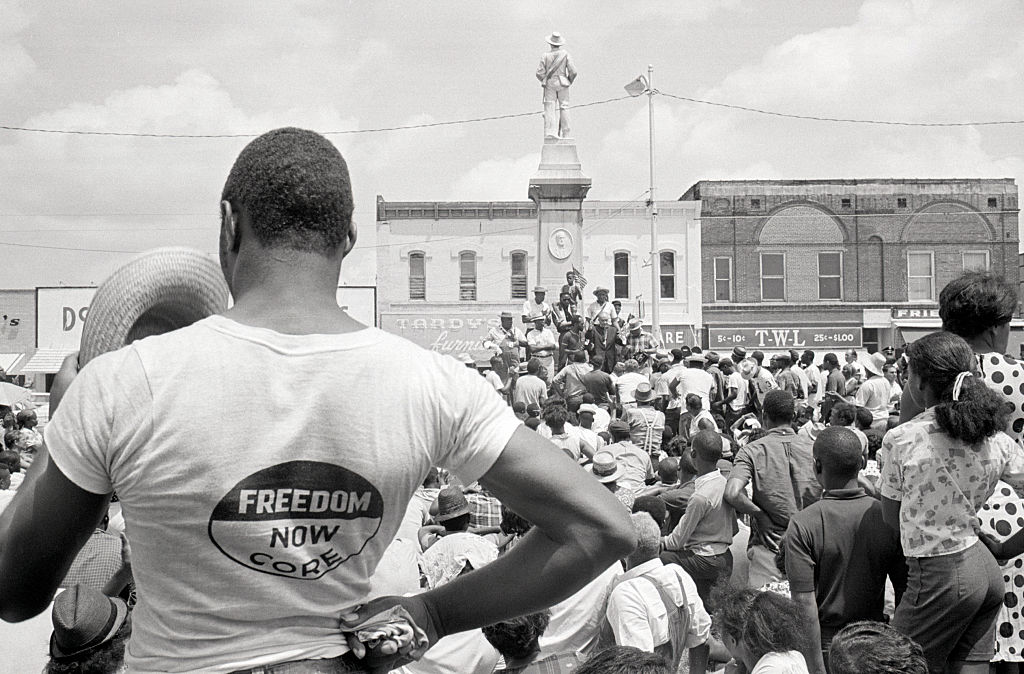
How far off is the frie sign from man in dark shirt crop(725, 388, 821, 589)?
109 ft

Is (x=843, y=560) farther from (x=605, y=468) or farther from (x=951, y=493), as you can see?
(x=605, y=468)

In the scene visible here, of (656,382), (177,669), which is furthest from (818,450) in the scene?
(656,382)

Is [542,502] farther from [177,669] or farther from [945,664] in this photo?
[945,664]

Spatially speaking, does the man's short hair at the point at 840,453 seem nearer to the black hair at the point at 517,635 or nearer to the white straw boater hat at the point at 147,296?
the black hair at the point at 517,635

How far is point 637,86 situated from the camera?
95.7 ft

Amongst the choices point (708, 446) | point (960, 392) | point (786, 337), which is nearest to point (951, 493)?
point (960, 392)

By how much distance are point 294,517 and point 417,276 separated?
126 ft

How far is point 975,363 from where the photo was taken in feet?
14.0

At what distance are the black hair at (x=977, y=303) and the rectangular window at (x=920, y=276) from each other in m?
38.6

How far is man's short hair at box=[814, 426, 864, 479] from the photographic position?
5.02m

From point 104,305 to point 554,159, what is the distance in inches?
955

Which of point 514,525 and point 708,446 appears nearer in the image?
point 514,525

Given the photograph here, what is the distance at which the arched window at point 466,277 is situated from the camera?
39.8 m

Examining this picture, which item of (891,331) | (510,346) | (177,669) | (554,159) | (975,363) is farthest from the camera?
(891,331)
